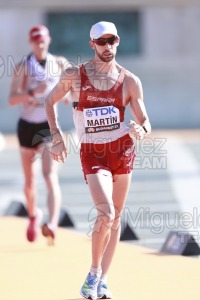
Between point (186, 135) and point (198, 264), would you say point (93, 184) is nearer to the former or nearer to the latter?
point (198, 264)

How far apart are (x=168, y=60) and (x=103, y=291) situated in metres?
25.2

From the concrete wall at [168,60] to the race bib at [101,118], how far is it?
80.3 feet

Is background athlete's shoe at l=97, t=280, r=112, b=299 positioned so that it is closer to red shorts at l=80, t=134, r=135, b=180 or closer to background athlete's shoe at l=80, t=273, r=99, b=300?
background athlete's shoe at l=80, t=273, r=99, b=300

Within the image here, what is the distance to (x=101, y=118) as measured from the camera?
27.7 ft

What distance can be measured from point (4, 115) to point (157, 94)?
14.8ft

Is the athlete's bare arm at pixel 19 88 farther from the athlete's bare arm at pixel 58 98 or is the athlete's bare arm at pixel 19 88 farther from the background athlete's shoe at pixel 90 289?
the background athlete's shoe at pixel 90 289

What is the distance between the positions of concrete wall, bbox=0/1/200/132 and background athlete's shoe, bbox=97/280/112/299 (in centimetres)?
2456

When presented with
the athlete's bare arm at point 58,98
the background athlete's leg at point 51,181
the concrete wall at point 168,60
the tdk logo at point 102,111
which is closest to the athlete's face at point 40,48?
the background athlete's leg at point 51,181

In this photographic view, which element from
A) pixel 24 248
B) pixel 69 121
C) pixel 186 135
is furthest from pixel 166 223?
pixel 69 121

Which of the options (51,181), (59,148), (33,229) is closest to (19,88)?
(51,181)

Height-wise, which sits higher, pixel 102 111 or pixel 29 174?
pixel 102 111

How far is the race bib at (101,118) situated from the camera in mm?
8422

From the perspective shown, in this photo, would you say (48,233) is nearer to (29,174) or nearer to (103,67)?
(29,174)

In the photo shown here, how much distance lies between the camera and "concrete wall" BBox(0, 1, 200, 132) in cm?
3309
